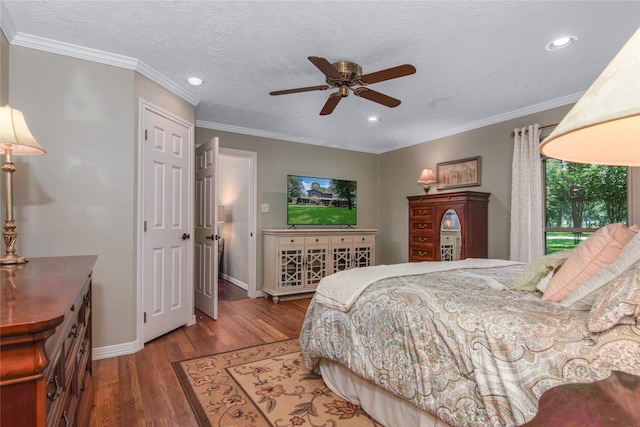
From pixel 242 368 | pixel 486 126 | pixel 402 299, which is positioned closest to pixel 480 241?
pixel 486 126

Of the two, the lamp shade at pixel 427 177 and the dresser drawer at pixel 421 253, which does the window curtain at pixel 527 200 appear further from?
the lamp shade at pixel 427 177

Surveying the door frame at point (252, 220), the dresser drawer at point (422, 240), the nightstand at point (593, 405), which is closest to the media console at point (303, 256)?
the door frame at point (252, 220)

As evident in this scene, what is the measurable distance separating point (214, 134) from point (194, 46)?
2038 mm

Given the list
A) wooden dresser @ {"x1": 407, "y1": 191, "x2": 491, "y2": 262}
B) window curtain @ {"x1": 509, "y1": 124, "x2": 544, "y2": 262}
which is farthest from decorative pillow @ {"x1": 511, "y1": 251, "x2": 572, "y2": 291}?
wooden dresser @ {"x1": 407, "y1": 191, "x2": 491, "y2": 262}

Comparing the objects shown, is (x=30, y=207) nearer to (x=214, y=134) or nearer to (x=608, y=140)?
(x=214, y=134)

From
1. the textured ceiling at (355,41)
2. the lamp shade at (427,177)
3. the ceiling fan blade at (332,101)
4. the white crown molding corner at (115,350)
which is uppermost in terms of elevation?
the textured ceiling at (355,41)

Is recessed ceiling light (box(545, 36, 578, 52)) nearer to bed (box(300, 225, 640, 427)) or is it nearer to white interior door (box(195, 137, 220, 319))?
bed (box(300, 225, 640, 427))

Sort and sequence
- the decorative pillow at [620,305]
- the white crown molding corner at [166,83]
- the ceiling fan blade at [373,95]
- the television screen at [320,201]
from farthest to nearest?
1. the television screen at [320,201]
2. the white crown molding corner at [166,83]
3. the ceiling fan blade at [373,95]
4. the decorative pillow at [620,305]

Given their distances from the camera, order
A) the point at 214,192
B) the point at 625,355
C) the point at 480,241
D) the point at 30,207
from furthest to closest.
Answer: the point at 480,241 → the point at 214,192 → the point at 30,207 → the point at 625,355

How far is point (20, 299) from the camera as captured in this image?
881mm

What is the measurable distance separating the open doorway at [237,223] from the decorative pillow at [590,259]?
3.73 metres

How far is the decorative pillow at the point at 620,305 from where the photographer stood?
1007mm

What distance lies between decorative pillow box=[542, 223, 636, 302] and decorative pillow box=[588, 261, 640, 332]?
1.01 ft

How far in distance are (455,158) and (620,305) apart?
12.3 feet
